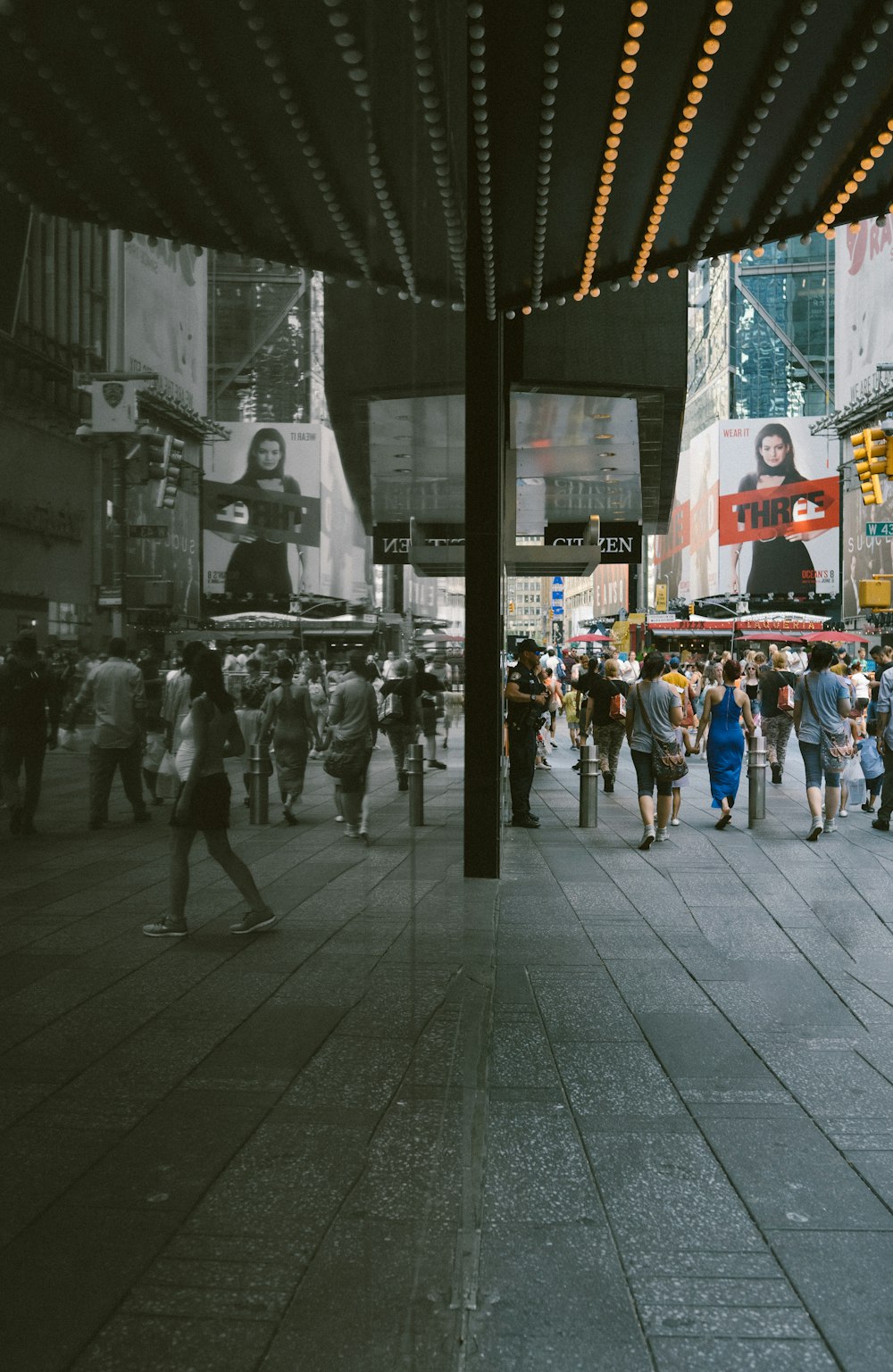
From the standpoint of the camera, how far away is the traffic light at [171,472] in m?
1.19

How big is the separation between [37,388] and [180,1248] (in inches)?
44.0

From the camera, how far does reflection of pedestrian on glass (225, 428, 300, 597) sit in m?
1.36

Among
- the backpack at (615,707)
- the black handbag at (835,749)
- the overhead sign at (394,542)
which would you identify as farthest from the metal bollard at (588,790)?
the overhead sign at (394,542)

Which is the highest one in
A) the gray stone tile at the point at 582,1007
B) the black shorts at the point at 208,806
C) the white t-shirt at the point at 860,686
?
the black shorts at the point at 208,806

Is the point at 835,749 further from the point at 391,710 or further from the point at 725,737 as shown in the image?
the point at 391,710

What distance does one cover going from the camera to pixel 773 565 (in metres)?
58.2

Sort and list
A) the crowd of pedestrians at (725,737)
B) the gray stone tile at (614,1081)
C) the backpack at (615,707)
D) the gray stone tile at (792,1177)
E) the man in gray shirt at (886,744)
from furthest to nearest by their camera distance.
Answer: the backpack at (615,707)
the man in gray shirt at (886,744)
the crowd of pedestrians at (725,737)
the gray stone tile at (614,1081)
the gray stone tile at (792,1177)

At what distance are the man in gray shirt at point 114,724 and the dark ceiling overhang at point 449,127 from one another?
1.44 feet

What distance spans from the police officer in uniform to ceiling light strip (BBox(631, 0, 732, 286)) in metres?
5.27

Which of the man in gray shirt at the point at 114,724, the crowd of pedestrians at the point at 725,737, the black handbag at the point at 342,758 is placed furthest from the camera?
the crowd of pedestrians at the point at 725,737

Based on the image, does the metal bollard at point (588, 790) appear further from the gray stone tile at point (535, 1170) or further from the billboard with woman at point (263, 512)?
the billboard with woman at point (263, 512)

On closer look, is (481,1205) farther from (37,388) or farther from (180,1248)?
(37,388)

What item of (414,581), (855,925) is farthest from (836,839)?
(414,581)

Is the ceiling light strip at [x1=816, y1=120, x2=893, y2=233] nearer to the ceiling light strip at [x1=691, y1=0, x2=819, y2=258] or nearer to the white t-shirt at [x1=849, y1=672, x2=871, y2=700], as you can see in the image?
the ceiling light strip at [x1=691, y1=0, x2=819, y2=258]
